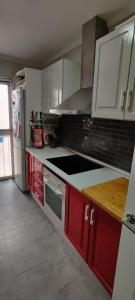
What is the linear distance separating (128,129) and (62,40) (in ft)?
4.98

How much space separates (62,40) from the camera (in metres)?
2.07

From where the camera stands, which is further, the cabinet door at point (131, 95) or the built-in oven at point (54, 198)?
the built-in oven at point (54, 198)

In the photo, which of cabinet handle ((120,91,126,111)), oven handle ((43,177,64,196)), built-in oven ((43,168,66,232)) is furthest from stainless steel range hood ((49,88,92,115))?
oven handle ((43,177,64,196))

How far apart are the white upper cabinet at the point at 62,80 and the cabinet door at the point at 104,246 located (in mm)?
1481

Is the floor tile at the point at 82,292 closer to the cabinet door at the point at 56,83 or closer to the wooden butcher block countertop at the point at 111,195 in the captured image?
the wooden butcher block countertop at the point at 111,195

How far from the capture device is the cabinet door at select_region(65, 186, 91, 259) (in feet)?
4.28

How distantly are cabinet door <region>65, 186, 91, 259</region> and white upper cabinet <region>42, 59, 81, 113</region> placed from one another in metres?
1.24

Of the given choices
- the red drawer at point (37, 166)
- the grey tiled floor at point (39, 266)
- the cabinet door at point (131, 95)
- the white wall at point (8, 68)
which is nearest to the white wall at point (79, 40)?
the white wall at point (8, 68)

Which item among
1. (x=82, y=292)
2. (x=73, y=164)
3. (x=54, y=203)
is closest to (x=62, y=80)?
(x=73, y=164)

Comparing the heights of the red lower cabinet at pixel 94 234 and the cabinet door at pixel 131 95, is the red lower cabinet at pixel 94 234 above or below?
below

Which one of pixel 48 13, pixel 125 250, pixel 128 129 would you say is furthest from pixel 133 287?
pixel 48 13

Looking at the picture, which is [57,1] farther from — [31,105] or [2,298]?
[2,298]

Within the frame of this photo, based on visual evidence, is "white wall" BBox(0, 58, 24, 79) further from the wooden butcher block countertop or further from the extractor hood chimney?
the wooden butcher block countertop

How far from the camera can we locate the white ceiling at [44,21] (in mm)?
1380
